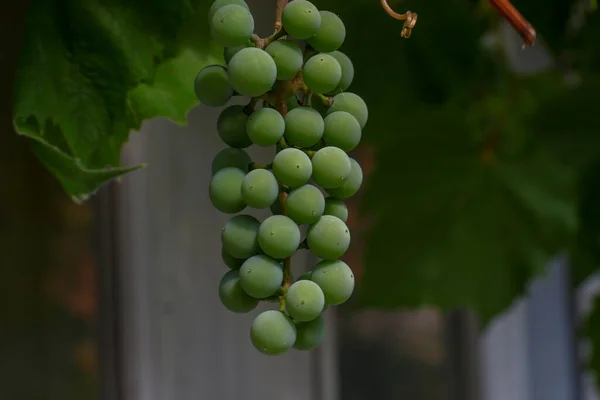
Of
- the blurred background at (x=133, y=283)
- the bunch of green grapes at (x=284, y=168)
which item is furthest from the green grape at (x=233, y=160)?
the blurred background at (x=133, y=283)

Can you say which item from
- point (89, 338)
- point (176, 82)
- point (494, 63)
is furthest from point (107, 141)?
point (494, 63)

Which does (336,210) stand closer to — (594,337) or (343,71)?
(343,71)

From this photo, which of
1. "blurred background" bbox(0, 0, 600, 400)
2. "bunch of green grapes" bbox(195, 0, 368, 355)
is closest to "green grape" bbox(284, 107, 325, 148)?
"bunch of green grapes" bbox(195, 0, 368, 355)

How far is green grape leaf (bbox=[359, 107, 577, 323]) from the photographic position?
435 mm

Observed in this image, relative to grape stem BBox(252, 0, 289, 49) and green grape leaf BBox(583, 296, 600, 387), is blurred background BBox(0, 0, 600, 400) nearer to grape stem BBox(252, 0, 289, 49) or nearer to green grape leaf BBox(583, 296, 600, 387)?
green grape leaf BBox(583, 296, 600, 387)

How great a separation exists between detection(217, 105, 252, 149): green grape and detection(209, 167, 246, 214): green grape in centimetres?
1

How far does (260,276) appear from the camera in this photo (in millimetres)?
155

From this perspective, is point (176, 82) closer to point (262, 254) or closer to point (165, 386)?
point (262, 254)

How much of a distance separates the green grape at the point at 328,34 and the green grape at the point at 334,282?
0.21 ft

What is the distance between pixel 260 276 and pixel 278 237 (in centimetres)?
1

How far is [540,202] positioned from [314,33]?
33 cm

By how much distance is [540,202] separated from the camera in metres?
0.44

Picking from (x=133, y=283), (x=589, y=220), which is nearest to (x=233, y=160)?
(x=133, y=283)

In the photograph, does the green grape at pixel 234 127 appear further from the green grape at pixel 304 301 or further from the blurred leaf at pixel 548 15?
the blurred leaf at pixel 548 15
